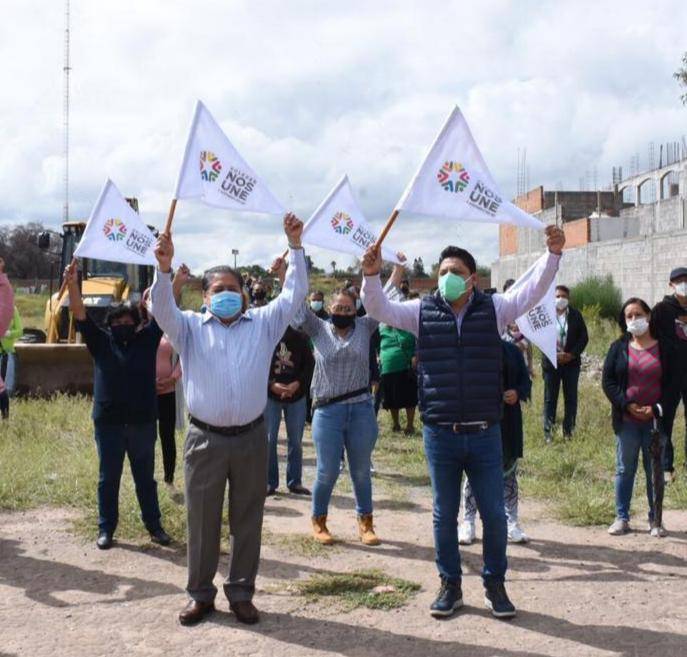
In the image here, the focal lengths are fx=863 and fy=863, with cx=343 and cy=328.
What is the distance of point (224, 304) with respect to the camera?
486cm

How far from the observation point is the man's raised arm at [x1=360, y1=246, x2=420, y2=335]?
4875 millimetres

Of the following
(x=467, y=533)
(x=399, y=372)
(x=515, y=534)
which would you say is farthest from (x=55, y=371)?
(x=515, y=534)

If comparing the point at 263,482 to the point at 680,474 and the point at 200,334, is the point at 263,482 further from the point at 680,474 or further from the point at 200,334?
the point at 680,474

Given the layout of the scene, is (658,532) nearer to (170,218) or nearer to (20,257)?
(170,218)

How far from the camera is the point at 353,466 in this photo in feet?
21.4

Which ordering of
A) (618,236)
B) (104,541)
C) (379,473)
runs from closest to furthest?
(104,541) < (379,473) < (618,236)

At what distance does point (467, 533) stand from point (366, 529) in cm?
76

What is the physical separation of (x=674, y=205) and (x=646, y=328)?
25.1 m

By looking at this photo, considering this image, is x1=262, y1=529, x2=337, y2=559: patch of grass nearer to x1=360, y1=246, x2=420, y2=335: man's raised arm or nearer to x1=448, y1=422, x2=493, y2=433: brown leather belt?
x1=448, y1=422, x2=493, y2=433: brown leather belt

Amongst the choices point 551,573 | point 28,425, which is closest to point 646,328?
point 551,573

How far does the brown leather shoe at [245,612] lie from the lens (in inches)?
192

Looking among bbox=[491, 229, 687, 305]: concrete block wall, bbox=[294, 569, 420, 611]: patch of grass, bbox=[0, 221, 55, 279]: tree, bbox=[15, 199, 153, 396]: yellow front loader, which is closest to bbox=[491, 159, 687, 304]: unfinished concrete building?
bbox=[491, 229, 687, 305]: concrete block wall

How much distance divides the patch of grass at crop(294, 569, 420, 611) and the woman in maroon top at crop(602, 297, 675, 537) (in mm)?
2130

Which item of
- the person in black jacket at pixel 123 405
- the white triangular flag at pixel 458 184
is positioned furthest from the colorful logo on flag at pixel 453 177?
the person in black jacket at pixel 123 405
